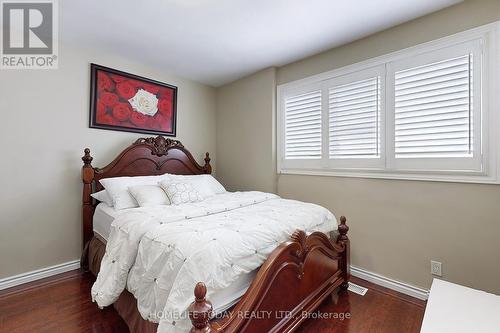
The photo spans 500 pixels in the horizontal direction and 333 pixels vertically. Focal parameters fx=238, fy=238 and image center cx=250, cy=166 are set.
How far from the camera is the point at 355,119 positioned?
2486 mm

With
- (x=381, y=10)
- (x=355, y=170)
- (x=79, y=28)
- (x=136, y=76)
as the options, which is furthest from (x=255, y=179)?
(x=79, y=28)

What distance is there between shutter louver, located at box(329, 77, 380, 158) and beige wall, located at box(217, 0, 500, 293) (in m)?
0.28

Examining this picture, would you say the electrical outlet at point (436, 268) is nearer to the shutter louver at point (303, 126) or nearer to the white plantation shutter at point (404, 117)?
the white plantation shutter at point (404, 117)

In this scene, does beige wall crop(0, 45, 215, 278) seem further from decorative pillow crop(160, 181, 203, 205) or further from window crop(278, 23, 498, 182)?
window crop(278, 23, 498, 182)

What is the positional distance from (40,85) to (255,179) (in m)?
2.59

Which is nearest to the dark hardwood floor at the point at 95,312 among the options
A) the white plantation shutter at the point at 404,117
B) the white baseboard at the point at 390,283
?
the white baseboard at the point at 390,283

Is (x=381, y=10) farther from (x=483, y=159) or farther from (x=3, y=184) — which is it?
(x=3, y=184)

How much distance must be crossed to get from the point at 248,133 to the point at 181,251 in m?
2.45

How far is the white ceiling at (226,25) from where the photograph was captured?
76.0 inches

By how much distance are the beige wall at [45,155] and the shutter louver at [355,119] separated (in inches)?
100

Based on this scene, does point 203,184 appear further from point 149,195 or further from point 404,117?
point 404,117

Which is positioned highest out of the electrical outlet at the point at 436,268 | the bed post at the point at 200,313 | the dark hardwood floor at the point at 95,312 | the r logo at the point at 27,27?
the r logo at the point at 27,27

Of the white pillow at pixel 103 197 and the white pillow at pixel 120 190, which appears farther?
the white pillow at pixel 103 197

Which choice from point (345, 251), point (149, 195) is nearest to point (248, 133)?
point (149, 195)
